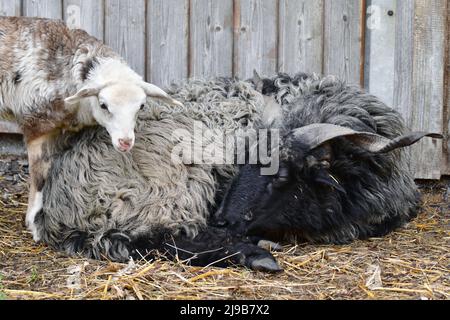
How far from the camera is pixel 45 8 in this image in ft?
21.4

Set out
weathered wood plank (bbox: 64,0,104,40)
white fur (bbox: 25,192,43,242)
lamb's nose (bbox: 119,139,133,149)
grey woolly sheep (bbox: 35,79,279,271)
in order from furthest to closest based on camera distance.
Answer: weathered wood plank (bbox: 64,0,104,40) → white fur (bbox: 25,192,43,242) → grey woolly sheep (bbox: 35,79,279,271) → lamb's nose (bbox: 119,139,133,149)

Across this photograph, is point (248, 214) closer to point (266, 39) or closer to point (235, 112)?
point (235, 112)

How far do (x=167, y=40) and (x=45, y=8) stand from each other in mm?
1195

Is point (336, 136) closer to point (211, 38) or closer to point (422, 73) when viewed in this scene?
point (422, 73)

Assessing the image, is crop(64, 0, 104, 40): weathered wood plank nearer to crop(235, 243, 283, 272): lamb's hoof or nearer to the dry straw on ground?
the dry straw on ground

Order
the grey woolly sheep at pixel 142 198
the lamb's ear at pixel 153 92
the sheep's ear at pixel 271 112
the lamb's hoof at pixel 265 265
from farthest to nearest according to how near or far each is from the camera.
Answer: the sheep's ear at pixel 271 112 < the lamb's ear at pixel 153 92 < the grey woolly sheep at pixel 142 198 < the lamb's hoof at pixel 265 265

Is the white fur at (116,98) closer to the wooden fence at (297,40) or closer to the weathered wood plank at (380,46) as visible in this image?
the wooden fence at (297,40)

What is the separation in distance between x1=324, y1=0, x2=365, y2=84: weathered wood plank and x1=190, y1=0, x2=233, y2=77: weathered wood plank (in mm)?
904

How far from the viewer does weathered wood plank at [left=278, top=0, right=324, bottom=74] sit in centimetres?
636

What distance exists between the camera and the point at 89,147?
17.3 feet

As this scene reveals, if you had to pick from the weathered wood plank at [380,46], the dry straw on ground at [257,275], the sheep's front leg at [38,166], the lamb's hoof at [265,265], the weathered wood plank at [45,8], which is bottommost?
the dry straw on ground at [257,275]

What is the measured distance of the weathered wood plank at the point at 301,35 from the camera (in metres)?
6.36

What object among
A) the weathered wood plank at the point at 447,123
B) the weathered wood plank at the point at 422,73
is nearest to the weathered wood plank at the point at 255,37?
the weathered wood plank at the point at 422,73

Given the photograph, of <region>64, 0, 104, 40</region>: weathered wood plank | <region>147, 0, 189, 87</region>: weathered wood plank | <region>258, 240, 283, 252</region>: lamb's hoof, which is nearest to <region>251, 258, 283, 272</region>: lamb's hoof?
<region>258, 240, 283, 252</region>: lamb's hoof
